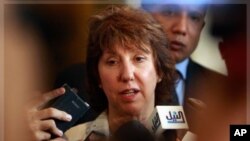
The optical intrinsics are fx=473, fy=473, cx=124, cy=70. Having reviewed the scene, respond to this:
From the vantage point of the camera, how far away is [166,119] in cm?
194

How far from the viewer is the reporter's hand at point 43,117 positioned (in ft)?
6.31

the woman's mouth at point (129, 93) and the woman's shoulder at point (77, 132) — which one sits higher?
the woman's mouth at point (129, 93)

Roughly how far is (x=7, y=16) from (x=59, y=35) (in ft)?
0.75

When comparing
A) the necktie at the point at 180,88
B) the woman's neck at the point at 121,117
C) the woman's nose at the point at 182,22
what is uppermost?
the woman's nose at the point at 182,22

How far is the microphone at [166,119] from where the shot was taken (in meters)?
1.93

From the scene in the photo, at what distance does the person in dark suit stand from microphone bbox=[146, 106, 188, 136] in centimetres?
3

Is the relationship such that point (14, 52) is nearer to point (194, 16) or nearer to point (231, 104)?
point (194, 16)

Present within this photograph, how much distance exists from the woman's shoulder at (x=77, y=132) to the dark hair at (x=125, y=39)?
89 mm

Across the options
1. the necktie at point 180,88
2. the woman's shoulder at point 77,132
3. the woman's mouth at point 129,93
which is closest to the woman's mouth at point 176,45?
the necktie at point 180,88

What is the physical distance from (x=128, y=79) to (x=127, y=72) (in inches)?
1.1

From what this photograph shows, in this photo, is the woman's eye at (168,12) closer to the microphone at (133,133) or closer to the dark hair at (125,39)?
the dark hair at (125,39)

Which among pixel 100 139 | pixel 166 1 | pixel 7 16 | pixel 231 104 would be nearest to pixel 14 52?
pixel 7 16

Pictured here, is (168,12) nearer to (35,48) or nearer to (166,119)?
(166,119)

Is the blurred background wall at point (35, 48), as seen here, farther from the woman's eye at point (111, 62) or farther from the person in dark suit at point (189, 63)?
the person in dark suit at point (189, 63)
